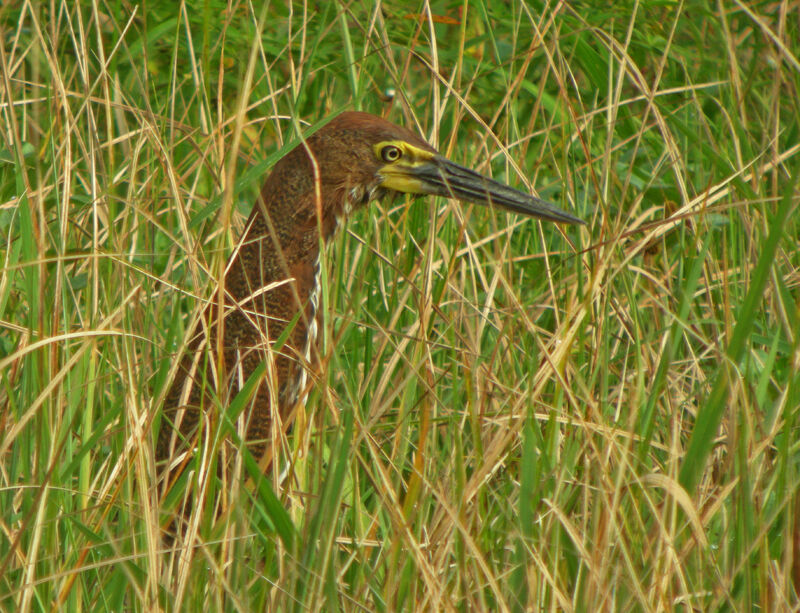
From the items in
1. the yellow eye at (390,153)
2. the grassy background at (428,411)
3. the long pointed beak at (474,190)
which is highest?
the yellow eye at (390,153)

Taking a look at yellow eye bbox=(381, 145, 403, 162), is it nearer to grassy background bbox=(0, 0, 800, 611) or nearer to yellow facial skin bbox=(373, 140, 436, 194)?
yellow facial skin bbox=(373, 140, 436, 194)

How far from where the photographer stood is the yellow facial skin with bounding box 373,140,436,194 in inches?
102

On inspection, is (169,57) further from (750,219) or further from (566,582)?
(566,582)

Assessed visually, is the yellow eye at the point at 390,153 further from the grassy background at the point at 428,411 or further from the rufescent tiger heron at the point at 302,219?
the grassy background at the point at 428,411

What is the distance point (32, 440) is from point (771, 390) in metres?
1.49

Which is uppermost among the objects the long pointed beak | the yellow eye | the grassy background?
the yellow eye

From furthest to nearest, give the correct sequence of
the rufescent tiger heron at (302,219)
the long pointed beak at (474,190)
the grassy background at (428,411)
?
1. the long pointed beak at (474,190)
2. the rufescent tiger heron at (302,219)
3. the grassy background at (428,411)

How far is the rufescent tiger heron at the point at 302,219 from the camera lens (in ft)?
7.84

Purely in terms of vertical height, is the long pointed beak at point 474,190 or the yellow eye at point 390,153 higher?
the yellow eye at point 390,153

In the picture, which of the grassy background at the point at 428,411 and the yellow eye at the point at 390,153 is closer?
the grassy background at the point at 428,411

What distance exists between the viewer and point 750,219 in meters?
2.52

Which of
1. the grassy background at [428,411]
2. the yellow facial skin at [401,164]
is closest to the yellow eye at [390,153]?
the yellow facial skin at [401,164]

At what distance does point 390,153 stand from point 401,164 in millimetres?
33

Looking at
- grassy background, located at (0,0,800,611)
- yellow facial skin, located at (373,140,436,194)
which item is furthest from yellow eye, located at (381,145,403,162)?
grassy background, located at (0,0,800,611)
